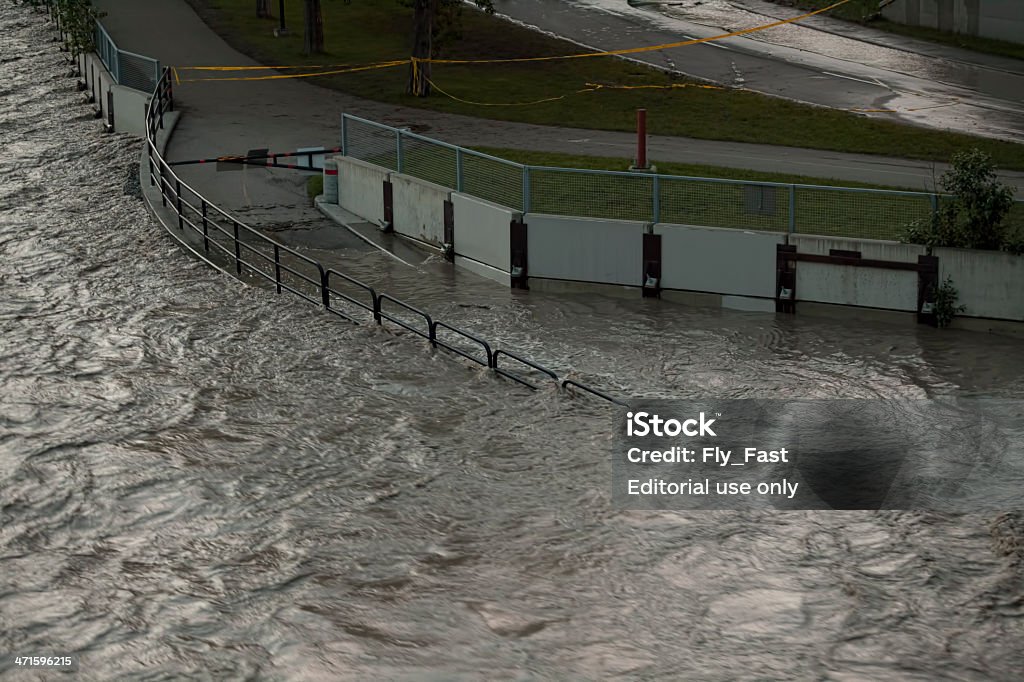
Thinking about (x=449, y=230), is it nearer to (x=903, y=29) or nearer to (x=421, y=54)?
(x=421, y=54)

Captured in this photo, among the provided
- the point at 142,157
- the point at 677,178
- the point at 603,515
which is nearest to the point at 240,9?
the point at 142,157

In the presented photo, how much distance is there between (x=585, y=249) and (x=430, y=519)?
31.4ft

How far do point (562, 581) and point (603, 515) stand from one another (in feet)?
4.93

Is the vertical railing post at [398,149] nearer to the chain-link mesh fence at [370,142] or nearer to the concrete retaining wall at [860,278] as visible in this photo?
the chain-link mesh fence at [370,142]

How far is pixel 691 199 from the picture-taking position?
23.2m

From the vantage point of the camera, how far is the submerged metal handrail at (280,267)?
19609 millimetres

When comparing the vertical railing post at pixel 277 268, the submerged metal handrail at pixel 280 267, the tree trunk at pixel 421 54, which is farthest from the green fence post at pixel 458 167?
the tree trunk at pixel 421 54

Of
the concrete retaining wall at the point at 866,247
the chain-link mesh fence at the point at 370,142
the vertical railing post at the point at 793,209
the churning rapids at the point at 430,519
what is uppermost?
the chain-link mesh fence at the point at 370,142

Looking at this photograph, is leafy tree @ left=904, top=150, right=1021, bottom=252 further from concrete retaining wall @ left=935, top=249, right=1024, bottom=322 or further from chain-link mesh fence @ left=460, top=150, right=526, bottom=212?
chain-link mesh fence @ left=460, top=150, right=526, bottom=212

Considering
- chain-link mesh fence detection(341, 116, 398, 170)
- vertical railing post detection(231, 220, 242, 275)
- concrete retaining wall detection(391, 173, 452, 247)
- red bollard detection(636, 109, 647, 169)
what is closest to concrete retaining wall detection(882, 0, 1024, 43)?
red bollard detection(636, 109, 647, 169)

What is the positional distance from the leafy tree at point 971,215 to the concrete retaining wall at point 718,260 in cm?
226

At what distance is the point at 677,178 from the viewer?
909 inches

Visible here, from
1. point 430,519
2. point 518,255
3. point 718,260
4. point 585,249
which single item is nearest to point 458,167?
point 518,255

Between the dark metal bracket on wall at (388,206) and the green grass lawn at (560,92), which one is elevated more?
the green grass lawn at (560,92)
